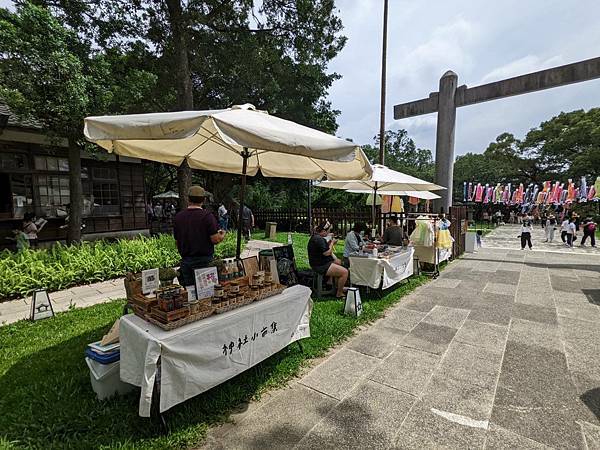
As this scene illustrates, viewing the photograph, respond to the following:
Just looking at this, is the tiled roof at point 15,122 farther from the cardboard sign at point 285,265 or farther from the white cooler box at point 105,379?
the white cooler box at point 105,379

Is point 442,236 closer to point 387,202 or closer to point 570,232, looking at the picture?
point 387,202

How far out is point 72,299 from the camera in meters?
5.46

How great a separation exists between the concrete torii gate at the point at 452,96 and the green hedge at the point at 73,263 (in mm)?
9194

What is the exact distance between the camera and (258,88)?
45.3 feet

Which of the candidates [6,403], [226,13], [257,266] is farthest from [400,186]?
[226,13]

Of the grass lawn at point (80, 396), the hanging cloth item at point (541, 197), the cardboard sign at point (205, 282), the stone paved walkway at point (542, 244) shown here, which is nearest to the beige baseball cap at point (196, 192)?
the cardboard sign at point (205, 282)

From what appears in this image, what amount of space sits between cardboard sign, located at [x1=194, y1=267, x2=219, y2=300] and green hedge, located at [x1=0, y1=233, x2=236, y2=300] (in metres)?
5.27

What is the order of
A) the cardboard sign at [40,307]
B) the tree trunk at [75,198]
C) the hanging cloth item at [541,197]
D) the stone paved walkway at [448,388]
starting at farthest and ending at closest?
1. the hanging cloth item at [541,197]
2. the tree trunk at [75,198]
3. the cardboard sign at [40,307]
4. the stone paved walkway at [448,388]

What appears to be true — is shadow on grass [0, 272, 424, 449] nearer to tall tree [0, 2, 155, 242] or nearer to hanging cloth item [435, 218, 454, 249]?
hanging cloth item [435, 218, 454, 249]

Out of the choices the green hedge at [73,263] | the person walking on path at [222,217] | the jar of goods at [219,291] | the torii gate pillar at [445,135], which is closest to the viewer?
the jar of goods at [219,291]

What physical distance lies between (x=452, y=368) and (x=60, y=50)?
916 centimetres

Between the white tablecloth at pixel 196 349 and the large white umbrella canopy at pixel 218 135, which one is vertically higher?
the large white umbrella canopy at pixel 218 135

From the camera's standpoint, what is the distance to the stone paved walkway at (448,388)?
2.27m

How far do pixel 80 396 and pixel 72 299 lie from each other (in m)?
3.65
